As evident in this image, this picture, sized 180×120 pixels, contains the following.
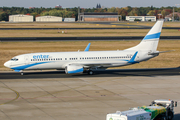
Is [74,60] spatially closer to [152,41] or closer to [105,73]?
[105,73]

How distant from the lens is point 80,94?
3278 centimetres

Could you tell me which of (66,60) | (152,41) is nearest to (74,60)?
(66,60)

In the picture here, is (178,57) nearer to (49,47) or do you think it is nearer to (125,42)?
(125,42)

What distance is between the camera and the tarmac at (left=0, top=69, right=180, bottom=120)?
84.1ft

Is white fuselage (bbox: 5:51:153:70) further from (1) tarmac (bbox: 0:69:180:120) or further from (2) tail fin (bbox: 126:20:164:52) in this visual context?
(1) tarmac (bbox: 0:69:180:120)

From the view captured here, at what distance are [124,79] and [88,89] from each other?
8.85 metres

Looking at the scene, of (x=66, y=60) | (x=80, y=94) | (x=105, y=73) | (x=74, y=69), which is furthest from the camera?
(x=105, y=73)

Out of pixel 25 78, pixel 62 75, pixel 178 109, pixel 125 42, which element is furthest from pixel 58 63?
pixel 125 42

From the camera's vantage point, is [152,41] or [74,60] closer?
[74,60]

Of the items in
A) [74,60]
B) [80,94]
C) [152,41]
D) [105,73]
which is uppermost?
[152,41]

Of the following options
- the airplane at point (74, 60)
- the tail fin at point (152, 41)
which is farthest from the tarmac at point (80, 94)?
the tail fin at point (152, 41)

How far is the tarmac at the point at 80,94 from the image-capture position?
25.6 m

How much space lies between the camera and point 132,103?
2881 cm

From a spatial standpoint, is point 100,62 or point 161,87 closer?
point 161,87
